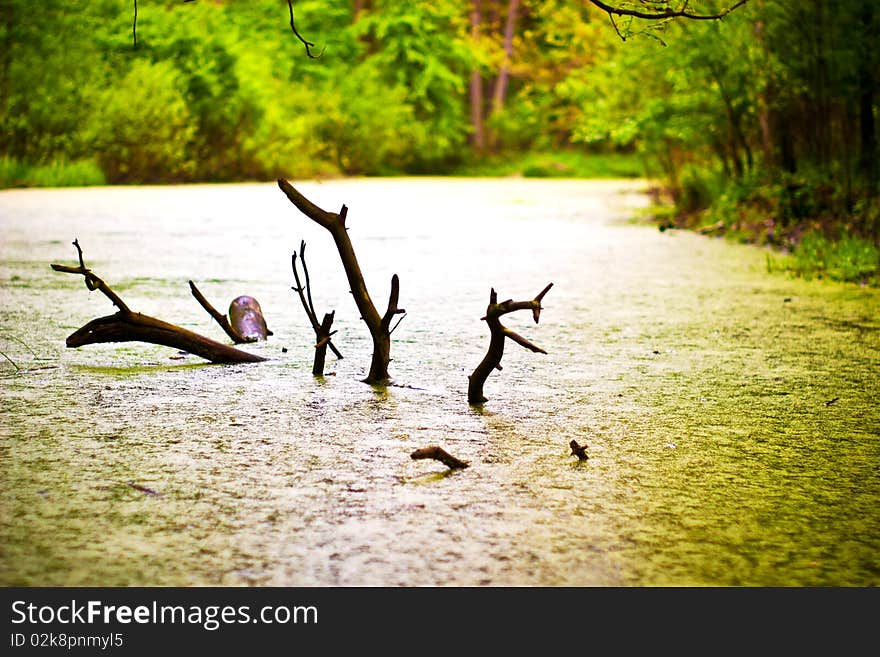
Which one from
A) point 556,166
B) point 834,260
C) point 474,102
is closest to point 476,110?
point 474,102

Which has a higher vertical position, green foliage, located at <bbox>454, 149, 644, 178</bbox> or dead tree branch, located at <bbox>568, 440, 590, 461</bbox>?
green foliage, located at <bbox>454, 149, 644, 178</bbox>

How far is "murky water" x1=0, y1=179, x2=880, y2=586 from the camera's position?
1573mm

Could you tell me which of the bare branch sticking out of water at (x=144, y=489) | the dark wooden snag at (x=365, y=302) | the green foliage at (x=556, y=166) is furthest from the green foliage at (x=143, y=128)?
the bare branch sticking out of water at (x=144, y=489)

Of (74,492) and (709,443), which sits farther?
(709,443)

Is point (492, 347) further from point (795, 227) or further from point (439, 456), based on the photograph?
point (795, 227)

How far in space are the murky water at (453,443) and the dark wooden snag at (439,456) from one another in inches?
0.9

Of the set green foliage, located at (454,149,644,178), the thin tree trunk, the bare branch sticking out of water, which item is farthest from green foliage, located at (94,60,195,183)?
the bare branch sticking out of water

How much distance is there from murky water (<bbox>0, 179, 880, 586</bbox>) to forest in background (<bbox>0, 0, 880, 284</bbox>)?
0.76 metres

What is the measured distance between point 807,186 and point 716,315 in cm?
276

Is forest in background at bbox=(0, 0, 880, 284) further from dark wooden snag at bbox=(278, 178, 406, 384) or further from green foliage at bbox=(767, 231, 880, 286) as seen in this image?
dark wooden snag at bbox=(278, 178, 406, 384)

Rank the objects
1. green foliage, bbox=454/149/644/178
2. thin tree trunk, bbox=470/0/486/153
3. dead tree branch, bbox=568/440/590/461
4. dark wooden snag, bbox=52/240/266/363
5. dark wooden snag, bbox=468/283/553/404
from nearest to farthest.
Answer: dead tree branch, bbox=568/440/590/461 → dark wooden snag, bbox=468/283/553/404 → dark wooden snag, bbox=52/240/266/363 → green foliage, bbox=454/149/644/178 → thin tree trunk, bbox=470/0/486/153
